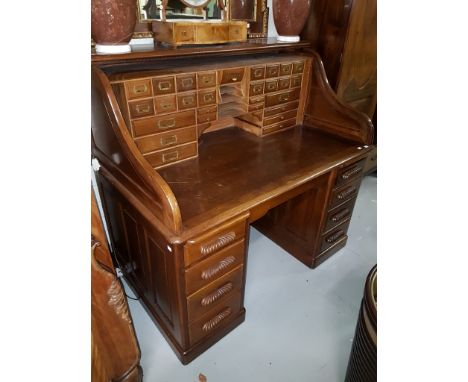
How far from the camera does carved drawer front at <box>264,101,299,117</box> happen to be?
168 cm

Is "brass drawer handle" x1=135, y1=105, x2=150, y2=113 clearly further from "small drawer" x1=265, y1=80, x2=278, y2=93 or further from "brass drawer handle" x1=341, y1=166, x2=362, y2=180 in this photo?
"brass drawer handle" x1=341, y1=166, x2=362, y2=180

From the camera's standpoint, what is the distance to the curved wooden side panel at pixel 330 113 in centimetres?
164

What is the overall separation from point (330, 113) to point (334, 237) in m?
0.78

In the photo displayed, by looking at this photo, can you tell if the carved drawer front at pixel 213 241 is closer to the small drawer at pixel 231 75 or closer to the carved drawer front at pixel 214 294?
the carved drawer front at pixel 214 294

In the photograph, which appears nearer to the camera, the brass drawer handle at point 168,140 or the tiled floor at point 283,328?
the brass drawer handle at point 168,140

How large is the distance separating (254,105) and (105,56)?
74cm

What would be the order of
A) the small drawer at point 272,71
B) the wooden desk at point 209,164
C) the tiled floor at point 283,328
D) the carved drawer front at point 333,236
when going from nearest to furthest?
the wooden desk at point 209,164, the tiled floor at point 283,328, the small drawer at point 272,71, the carved drawer front at point 333,236

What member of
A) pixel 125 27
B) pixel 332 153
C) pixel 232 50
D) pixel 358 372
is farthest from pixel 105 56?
pixel 358 372

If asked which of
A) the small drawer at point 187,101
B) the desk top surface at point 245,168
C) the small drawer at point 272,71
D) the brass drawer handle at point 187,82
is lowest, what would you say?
the desk top surface at point 245,168

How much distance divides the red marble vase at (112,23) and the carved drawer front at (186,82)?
213 mm

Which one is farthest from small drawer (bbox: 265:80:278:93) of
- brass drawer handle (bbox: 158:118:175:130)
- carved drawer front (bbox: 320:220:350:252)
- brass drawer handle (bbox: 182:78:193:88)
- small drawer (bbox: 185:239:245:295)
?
carved drawer front (bbox: 320:220:350:252)

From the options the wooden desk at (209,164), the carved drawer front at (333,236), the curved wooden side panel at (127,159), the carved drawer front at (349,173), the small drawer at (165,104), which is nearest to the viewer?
the curved wooden side panel at (127,159)

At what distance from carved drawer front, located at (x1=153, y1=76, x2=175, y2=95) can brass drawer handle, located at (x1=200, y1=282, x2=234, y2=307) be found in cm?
84

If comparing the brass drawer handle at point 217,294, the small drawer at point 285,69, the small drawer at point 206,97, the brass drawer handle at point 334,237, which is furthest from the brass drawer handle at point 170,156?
the brass drawer handle at point 334,237
